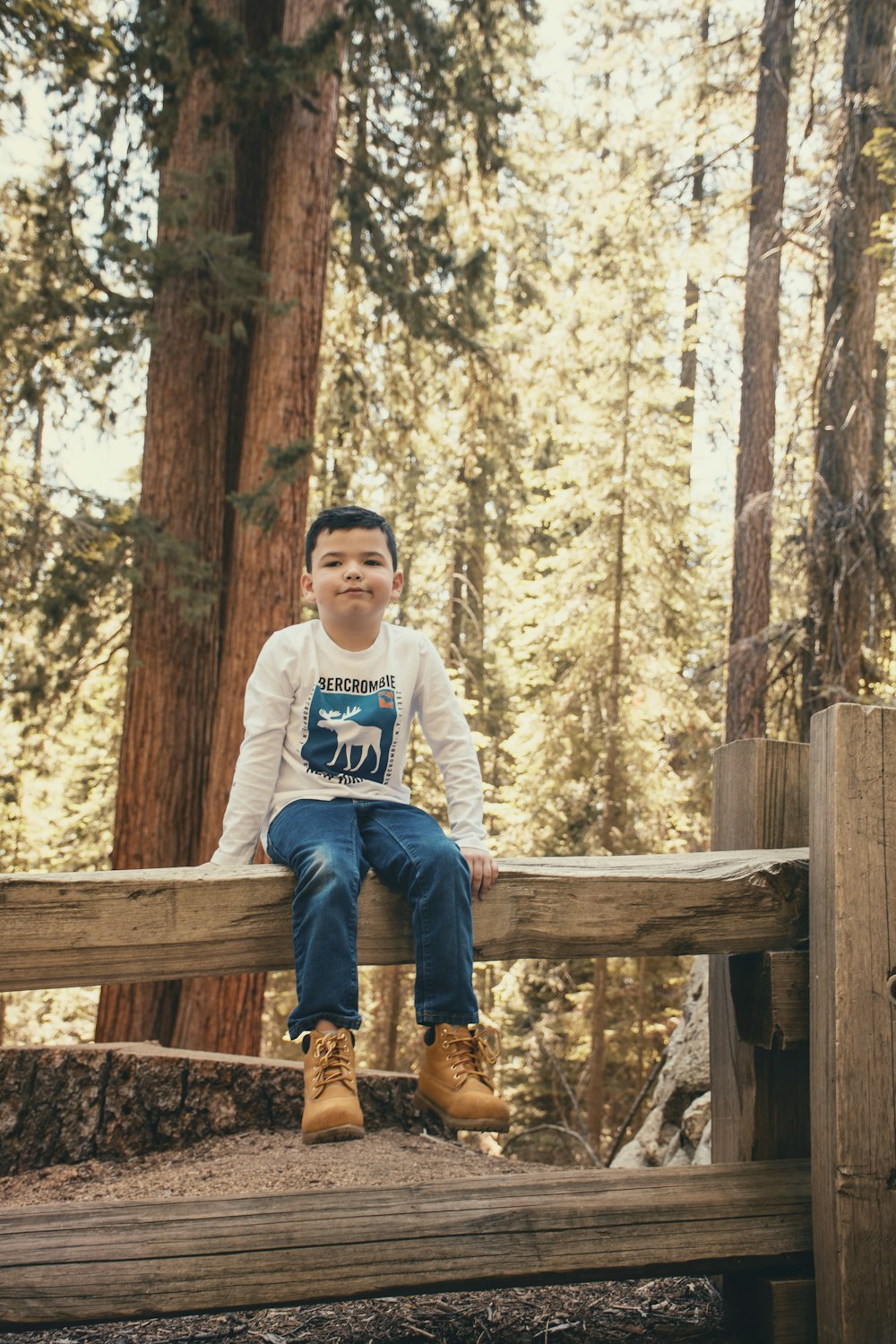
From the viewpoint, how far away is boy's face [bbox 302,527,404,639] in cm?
348

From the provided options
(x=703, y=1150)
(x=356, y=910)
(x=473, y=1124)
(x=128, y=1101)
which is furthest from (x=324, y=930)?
(x=703, y=1150)

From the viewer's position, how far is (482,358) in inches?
389

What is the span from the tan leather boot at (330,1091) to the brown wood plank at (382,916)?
0.23 meters

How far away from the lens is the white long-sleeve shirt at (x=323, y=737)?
11.0 feet

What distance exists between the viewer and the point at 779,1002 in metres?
3.06

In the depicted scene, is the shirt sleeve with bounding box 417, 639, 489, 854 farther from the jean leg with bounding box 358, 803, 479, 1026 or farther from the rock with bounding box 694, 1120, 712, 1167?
the rock with bounding box 694, 1120, 712, 1167

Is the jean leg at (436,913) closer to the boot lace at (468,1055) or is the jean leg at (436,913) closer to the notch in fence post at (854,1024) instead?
the boot lace at (468,1055)

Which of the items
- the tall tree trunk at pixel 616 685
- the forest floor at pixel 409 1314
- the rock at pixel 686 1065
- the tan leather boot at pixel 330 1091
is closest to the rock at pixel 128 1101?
the forest floor at pixel 409 1314

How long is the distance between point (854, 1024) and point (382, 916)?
1.22 metres

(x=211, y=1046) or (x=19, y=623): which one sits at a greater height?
(x=19, y=623)

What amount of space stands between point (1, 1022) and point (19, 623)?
40.0ft

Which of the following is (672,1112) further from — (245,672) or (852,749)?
(852,749)

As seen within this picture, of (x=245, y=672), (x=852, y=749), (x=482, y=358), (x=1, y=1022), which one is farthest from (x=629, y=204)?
(x=1, y=1022)

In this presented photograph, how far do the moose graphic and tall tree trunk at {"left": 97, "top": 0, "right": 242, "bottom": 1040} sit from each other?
12.4 ft
